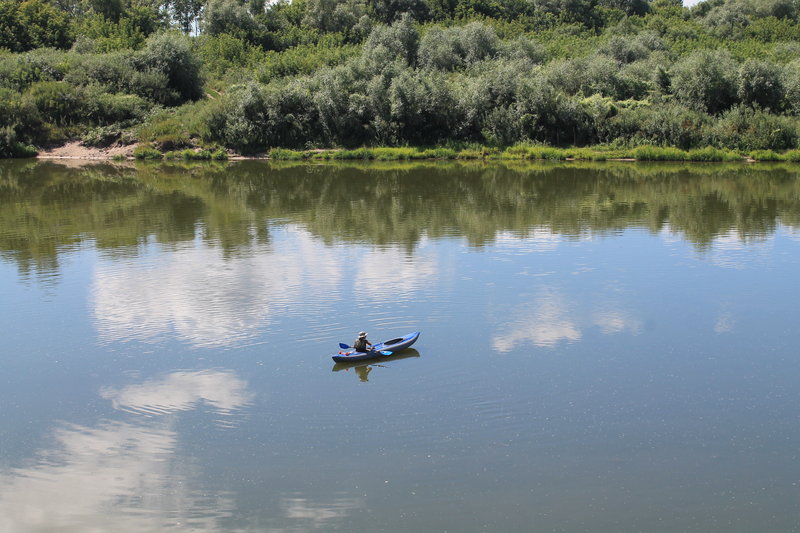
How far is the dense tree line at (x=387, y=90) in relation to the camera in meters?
50.1

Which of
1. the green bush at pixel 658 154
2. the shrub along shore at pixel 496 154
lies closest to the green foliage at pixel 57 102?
the shrub along shore at pixel 496 154

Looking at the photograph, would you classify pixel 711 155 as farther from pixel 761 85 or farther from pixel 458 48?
pixel 458 48

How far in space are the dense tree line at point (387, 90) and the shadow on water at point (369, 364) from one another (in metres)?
38.7

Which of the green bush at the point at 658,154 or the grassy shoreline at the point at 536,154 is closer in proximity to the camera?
the grassy shoreline at the point at 536,154

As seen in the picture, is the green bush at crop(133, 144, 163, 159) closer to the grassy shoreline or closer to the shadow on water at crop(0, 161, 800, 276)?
the shadow on water at crop(0, 161, 800, 276)

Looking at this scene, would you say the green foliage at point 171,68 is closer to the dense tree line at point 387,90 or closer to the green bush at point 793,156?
the dense tree line at point 387,90

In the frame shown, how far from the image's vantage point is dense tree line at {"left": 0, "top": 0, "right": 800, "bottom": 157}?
50.1m

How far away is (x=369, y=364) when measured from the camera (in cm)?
1395

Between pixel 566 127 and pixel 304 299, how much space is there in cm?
3811

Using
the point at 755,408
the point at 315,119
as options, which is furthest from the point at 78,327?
the point at 315,119

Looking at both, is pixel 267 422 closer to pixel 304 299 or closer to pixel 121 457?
pixel 121 457

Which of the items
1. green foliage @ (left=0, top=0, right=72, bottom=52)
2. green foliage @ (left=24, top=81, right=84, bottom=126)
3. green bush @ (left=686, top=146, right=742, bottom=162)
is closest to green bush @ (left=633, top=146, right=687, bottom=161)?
green bush @ (left=686, top=146, right=742, bottom=162)

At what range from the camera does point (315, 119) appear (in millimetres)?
54031

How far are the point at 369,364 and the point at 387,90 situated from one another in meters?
40.7
